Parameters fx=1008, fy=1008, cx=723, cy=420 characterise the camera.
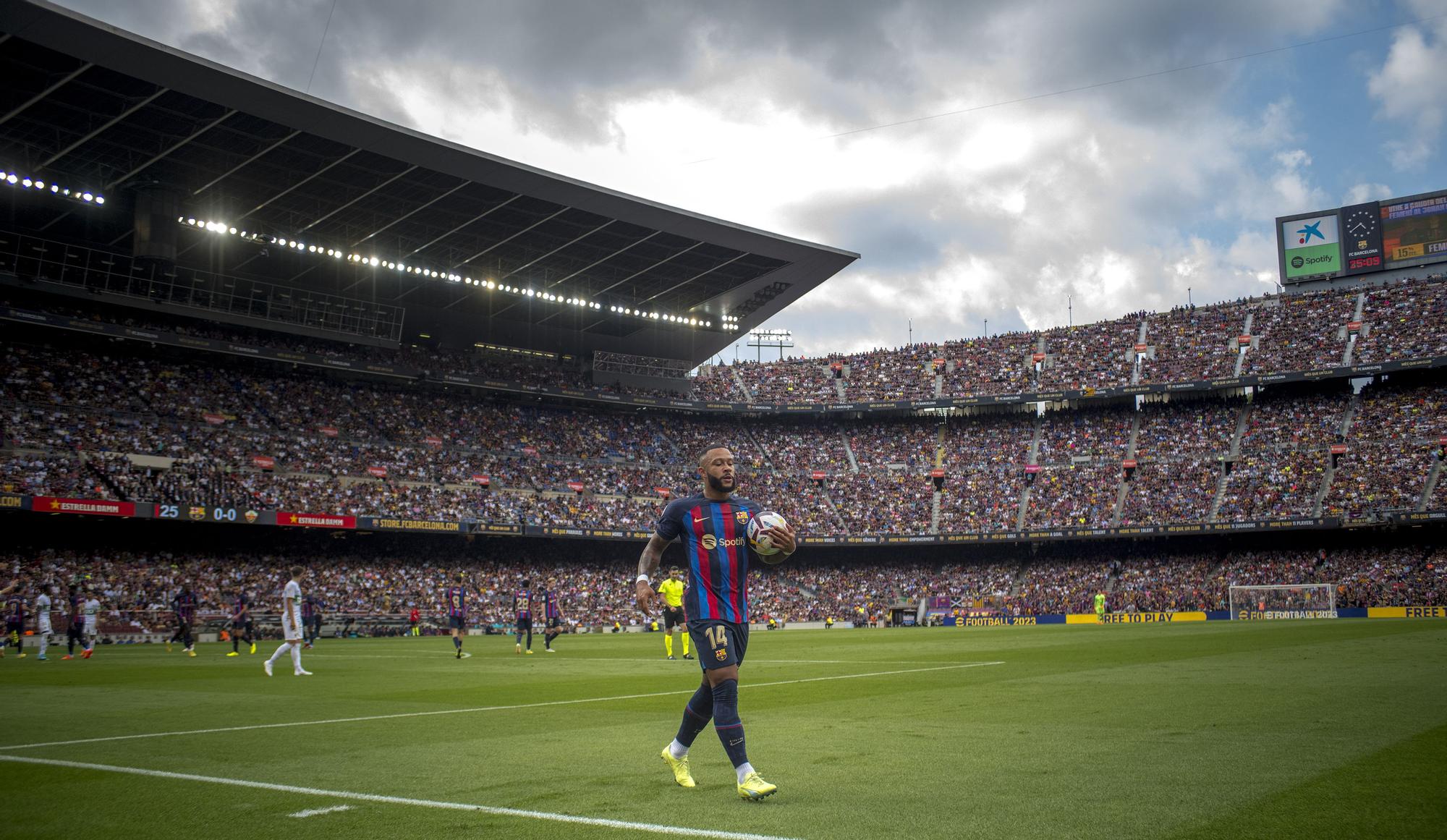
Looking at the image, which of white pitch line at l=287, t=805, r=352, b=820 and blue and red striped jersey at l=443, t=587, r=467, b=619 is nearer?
white pitch line at l=287, t=805, r=352, b=820

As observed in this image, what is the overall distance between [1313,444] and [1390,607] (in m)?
13.7

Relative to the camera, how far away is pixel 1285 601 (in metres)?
49.0

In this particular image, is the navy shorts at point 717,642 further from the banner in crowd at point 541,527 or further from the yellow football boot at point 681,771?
the banner in crowd at point 541,527

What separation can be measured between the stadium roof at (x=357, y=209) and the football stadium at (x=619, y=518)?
9.9 inches

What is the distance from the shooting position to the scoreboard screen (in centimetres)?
6266

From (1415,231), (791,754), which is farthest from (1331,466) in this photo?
(791,754)

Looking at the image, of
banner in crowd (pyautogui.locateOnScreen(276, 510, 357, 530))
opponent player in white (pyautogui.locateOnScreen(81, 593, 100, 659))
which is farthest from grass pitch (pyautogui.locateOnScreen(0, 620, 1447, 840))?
banner in crowd (pyautogui.locateOnScreen(276, 510, 357, 530))

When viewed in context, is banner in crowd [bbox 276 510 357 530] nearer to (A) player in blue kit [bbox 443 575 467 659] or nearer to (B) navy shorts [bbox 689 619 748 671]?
(A) player in blue kit [bbox 443 575 467 659]

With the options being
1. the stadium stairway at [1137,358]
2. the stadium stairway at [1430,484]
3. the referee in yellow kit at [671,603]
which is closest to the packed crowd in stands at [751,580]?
the stadium stairway at [1430,484]

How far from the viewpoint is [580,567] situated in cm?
5950

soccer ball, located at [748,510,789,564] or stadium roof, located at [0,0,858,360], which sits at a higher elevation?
stadium roof, located at [0,0,858,360]

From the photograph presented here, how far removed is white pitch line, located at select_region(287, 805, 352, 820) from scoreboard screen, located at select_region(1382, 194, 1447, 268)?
7334 cm

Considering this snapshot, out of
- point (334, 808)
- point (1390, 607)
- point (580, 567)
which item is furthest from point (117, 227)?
point (1390, 607)

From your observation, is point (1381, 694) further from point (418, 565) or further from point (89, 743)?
point (418, 565)
